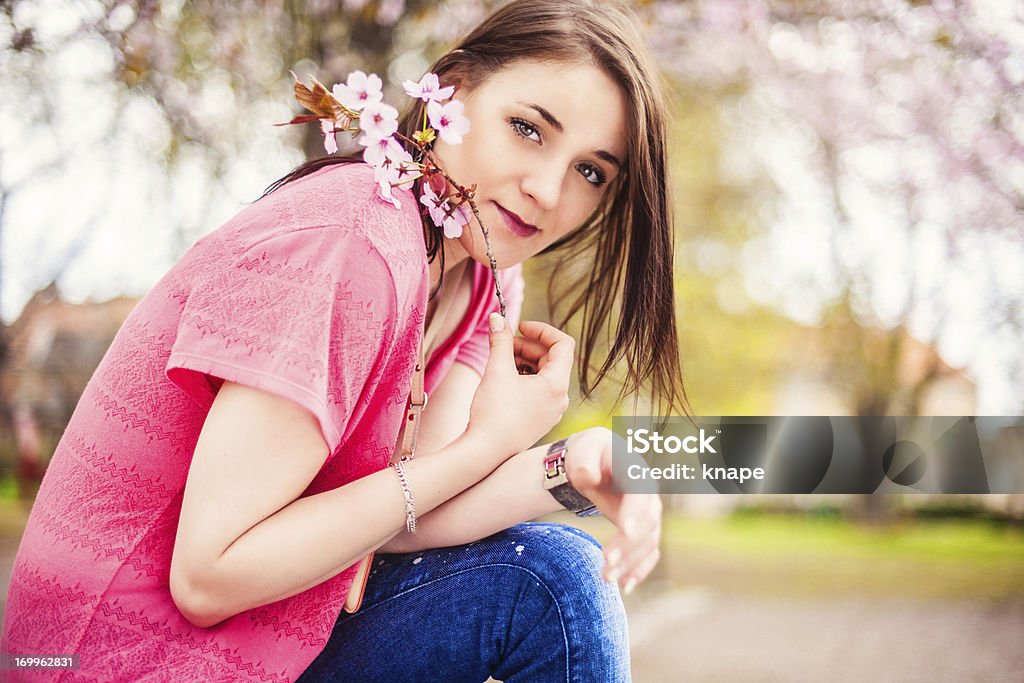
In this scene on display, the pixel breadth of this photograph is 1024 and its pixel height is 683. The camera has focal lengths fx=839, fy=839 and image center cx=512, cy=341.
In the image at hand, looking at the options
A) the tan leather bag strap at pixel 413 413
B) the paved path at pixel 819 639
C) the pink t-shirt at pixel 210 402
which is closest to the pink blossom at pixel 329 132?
the pink t-shirt at pixel 210 402

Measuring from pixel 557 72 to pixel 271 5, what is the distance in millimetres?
2604

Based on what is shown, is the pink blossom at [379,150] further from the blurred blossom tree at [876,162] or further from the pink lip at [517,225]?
the blurred blossom tree at [876,162]

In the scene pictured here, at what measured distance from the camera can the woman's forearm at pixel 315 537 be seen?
3.02 feet

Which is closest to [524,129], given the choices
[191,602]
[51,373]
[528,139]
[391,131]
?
[528,139]

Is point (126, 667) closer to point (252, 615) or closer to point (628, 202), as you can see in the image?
point (252, 615)

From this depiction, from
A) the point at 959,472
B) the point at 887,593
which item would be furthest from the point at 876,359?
the point at 959,472

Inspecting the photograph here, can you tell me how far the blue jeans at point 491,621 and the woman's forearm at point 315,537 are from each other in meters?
0.22

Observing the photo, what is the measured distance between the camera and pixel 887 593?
5.54 m

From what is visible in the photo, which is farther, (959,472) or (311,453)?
(959,472)

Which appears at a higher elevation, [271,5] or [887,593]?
[271,5]

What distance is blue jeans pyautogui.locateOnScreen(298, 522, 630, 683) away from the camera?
1.19 metres

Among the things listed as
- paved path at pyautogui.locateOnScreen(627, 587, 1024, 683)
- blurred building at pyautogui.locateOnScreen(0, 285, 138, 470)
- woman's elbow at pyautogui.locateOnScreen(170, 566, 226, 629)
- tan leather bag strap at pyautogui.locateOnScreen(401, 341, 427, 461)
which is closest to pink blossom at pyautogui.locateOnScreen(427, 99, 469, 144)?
tan leather bag strap at pyautogui.locateOnScreen(401, 341, 427, 461)

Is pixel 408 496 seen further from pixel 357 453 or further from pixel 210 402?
pixel 210 402

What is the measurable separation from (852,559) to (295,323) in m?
7.20
